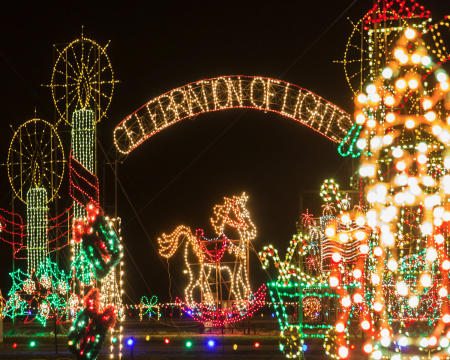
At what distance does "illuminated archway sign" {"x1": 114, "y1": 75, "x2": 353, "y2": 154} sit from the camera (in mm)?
15516

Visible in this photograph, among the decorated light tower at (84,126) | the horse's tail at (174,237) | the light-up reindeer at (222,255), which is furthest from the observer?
the horse's tail at (174,237)

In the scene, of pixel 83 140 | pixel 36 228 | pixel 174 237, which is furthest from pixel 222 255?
pixel 36 228

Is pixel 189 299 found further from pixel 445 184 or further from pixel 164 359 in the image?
pixel 445 184

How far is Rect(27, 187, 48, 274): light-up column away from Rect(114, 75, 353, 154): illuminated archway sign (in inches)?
315

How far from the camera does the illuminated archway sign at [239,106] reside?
1552cm

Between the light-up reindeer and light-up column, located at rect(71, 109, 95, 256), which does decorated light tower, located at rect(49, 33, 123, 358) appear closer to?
light-up column, located at rect(71, 109, 95, 256)

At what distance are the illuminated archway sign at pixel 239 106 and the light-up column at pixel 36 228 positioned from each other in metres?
8.01

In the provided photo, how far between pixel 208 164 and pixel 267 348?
583 inches

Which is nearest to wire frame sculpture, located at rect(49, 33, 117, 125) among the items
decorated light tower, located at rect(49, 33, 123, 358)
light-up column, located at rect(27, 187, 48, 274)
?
decorated light tower, located at rect(49, 33, 123, 358)

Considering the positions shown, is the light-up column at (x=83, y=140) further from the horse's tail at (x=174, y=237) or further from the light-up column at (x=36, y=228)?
the light-up column at (x=36, y=228)

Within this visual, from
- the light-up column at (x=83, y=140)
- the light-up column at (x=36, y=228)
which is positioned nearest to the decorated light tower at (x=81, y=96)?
the light-up column at (x=83, y=140)

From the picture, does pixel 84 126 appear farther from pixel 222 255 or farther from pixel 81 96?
pixel 222 255

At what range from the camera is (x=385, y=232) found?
523 cm

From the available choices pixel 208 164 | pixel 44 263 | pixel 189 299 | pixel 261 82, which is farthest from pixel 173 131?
pixel 261 82
